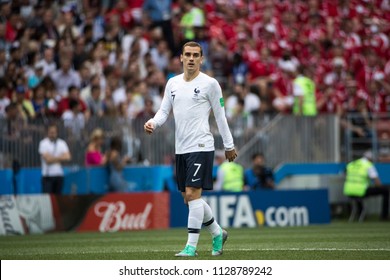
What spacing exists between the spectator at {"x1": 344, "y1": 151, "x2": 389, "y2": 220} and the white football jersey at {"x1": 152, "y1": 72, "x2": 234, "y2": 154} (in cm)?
1365

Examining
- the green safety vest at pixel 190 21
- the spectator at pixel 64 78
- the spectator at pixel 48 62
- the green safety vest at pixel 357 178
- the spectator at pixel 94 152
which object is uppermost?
the green safety vest at pixel 190 21

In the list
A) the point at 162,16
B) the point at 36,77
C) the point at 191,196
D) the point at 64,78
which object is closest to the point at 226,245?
the point at 191,196

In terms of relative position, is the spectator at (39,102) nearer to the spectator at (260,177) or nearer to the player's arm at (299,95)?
the spectator at (260,177)

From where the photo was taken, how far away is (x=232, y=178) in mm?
24516

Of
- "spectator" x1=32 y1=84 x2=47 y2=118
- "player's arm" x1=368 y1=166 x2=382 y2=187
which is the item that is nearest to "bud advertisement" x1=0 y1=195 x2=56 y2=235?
"spectator" x1=32 y1=84 x2=47 y2=118

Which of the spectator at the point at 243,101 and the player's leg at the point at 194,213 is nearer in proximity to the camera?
the player's leg at the point at 194,213

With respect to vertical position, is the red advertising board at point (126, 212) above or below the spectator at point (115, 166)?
below

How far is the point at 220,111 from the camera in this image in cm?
1274

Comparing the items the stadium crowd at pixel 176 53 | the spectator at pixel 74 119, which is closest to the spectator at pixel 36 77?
the stadium crowd at pixel 176 53

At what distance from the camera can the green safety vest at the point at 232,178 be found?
964 inches

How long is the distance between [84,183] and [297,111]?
6.13m

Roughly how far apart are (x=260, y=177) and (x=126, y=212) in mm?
4685

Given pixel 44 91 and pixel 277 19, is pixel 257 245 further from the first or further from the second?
pixel 277 19

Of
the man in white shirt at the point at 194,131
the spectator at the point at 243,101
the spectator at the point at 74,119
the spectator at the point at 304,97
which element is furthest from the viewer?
the spectator at the point at 304,97
